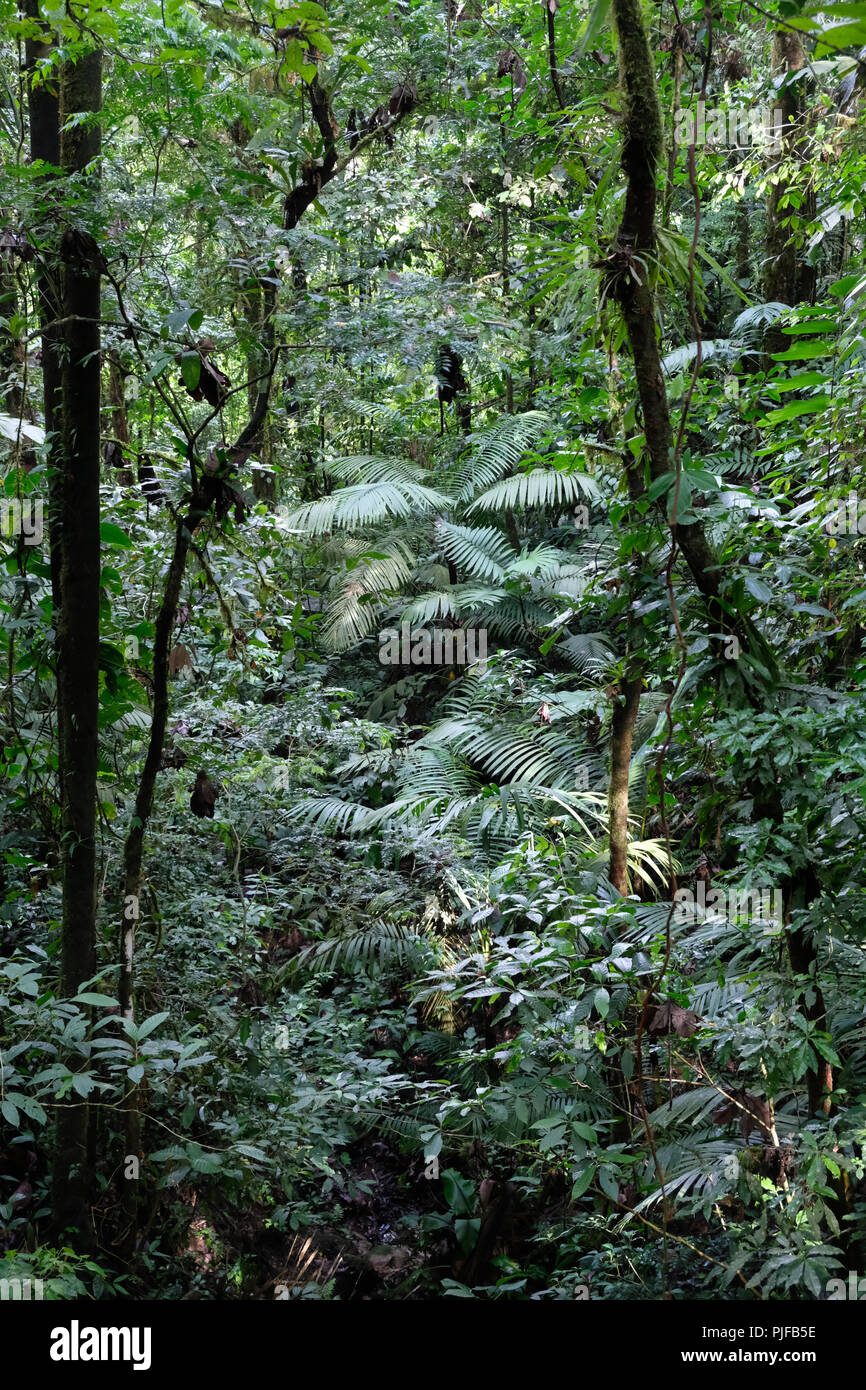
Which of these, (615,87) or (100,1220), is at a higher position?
(615,87)

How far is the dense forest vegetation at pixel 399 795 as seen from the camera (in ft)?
6.66

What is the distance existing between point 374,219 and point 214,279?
2.26 meters

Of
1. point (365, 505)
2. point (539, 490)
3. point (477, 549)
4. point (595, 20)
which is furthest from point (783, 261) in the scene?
point (595, 20)

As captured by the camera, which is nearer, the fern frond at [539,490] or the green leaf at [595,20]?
the green leaf at [595,20]

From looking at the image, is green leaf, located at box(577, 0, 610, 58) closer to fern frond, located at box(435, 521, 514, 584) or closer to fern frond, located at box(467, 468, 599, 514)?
fern frond, located at box(467, 468, 599, 514)

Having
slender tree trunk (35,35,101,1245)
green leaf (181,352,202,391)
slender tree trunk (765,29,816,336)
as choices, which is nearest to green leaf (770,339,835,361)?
green leaf (181,352,202,391)

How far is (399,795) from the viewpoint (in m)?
5.80

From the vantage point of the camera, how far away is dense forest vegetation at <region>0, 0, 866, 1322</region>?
203 centimetres

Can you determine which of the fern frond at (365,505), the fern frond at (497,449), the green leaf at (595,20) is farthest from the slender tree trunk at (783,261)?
the green leaf at (595,20)

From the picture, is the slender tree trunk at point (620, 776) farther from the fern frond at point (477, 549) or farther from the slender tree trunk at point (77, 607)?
the fern frond at point (477, 549)

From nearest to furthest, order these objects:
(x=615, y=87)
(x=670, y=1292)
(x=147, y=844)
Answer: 1. (x=615, y=87)
2. (x=670, y=1292)
3. (x=147, y=844)
